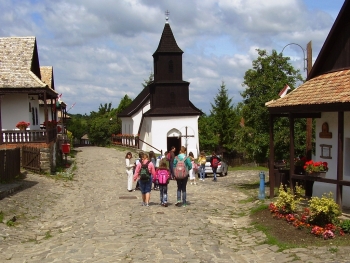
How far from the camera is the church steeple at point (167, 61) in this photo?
4749cm

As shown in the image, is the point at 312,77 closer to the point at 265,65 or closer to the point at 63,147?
the point at 265,65

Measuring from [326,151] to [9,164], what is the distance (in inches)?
494

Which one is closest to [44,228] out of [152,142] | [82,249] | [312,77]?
[82,249]

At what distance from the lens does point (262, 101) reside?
21.1 m

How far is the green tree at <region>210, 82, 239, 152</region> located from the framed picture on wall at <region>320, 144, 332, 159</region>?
35.2 m

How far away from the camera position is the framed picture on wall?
1491 cm

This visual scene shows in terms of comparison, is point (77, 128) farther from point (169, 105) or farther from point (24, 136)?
point (24, 136)

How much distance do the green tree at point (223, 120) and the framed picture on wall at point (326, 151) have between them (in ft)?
115

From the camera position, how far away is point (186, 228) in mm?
12414

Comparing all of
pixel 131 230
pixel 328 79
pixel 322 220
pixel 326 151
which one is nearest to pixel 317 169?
pixel 326 151

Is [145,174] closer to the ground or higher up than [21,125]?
closer to the ground

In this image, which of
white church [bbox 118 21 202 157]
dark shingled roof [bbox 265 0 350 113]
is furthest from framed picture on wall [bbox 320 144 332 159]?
white church [bbox 118 21 202 157]

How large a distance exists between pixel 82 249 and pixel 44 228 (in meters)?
3.64

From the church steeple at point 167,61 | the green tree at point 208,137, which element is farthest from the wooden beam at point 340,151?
the green tree at point 208,137
